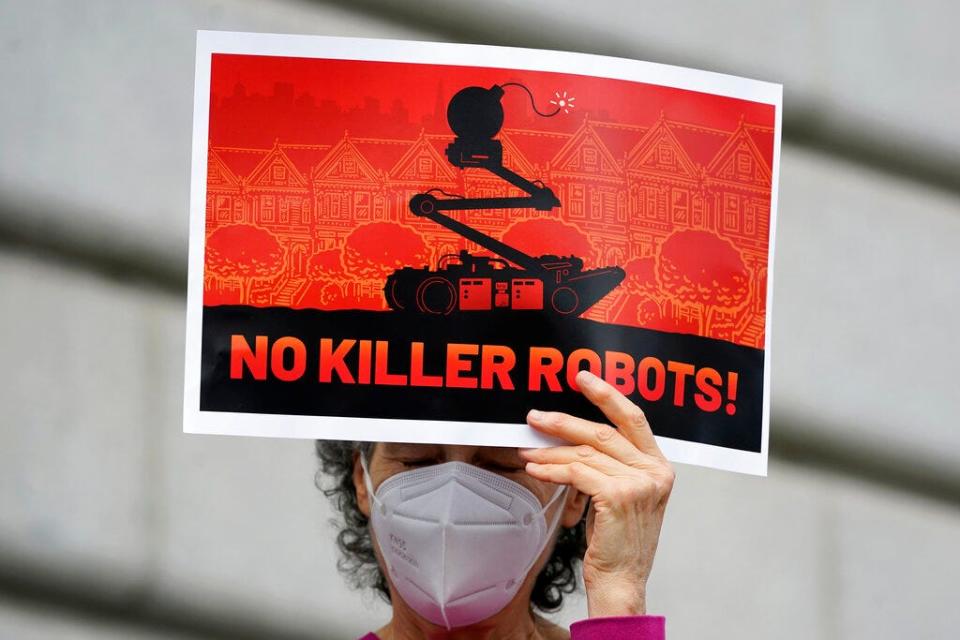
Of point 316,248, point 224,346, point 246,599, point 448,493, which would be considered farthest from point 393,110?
point 246,599

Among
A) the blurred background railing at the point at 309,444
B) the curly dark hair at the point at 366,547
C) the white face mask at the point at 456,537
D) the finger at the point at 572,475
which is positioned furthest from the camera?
the blurred background railing at the point at 309,444

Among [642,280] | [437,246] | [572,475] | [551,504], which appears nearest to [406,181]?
[437,246]

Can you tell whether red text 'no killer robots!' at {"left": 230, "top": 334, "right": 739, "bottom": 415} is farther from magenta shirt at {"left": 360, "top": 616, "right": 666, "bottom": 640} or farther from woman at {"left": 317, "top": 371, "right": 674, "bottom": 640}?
magenta shirt at {"left": 360, "top": 616, "right": 666, "bottom": 640}

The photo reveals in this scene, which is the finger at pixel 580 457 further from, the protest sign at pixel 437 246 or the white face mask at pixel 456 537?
the white face mask at pixel 456 537

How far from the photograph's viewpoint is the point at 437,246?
2.04m

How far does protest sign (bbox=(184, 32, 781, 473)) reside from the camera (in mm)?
2027

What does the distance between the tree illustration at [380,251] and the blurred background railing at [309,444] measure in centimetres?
102

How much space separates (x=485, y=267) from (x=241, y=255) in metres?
0.33

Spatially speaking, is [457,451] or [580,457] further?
[457,451]

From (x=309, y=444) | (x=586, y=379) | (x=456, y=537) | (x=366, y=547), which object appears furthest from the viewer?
(x=309, y=444)

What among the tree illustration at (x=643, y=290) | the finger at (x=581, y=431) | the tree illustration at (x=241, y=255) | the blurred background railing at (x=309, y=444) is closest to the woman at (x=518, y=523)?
the finger at (x=581, y=431)

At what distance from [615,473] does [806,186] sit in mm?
1569

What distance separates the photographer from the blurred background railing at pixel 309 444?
3.03 metres

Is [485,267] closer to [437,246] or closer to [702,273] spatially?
[437,246]
